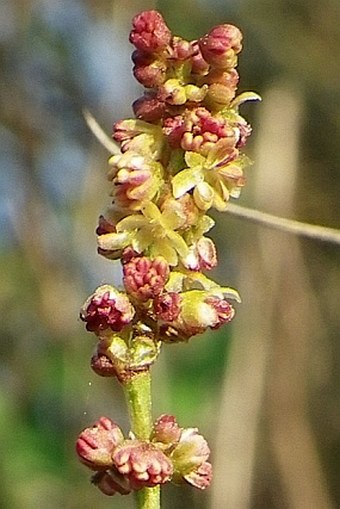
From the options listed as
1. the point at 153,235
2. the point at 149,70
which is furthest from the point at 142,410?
the point at 149,70

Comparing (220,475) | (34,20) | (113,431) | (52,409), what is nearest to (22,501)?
(52,409)

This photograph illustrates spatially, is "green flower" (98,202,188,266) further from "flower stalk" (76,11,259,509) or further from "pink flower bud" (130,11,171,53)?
"pink flower bud" (130,11,171,53)

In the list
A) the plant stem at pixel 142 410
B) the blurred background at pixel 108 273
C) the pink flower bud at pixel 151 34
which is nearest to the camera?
the plant stem at pixel 142 410

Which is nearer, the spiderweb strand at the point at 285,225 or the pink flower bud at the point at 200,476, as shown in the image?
the pink flower bud at the point at 200,476

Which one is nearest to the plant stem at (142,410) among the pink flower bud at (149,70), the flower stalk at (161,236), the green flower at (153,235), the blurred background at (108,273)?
the flower stalk at (161,236)

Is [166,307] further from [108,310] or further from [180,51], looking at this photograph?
[180,51]

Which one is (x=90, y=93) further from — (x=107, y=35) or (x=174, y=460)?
(x=174, y=460)

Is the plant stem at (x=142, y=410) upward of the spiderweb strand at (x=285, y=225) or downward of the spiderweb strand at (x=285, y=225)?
upward

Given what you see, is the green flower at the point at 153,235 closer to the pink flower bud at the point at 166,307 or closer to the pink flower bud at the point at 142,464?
the pink flower bud at the point at 166,307
